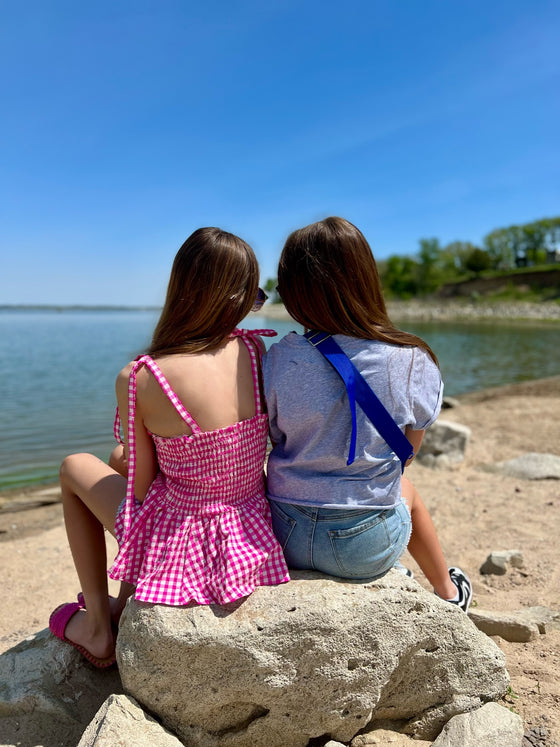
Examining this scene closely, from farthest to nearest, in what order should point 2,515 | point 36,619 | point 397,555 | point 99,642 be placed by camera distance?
point 2,515, point 36,619, point 99,642, point 397,555

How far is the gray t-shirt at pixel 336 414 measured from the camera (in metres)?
2.00

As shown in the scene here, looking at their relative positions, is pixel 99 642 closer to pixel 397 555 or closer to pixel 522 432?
pixel 397 555

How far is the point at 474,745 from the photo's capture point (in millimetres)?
1920

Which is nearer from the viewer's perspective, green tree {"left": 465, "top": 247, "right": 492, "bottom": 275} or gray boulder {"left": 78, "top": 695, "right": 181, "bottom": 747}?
gray boulder {"left": 78, "top": 695, "right": 181, "bottom": 747}

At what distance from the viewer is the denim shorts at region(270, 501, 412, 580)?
2.03 m

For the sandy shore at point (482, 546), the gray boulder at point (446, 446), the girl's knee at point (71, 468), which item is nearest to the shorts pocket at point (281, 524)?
the girl's knee at point (71, 468)

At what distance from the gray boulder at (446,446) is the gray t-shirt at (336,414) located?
13.9 feet

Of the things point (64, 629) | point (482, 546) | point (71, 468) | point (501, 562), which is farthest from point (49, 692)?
point (482, 546)

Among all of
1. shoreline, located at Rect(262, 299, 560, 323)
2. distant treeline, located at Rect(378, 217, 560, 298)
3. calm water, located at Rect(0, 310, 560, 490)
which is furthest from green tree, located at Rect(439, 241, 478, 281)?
calm water, located at Rect(0, 310, 560, 490)

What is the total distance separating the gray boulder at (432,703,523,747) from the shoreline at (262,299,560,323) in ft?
139

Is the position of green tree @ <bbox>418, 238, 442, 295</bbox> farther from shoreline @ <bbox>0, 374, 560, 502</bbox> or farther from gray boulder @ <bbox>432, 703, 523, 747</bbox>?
gray boulder @ <bbox>432, 703, 523, 747</bbox>

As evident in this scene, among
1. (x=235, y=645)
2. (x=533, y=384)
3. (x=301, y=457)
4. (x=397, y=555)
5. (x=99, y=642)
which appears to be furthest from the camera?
(x=533, y=384)

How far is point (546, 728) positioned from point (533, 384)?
11.3 m

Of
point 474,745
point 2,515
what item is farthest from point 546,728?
point 2,515
